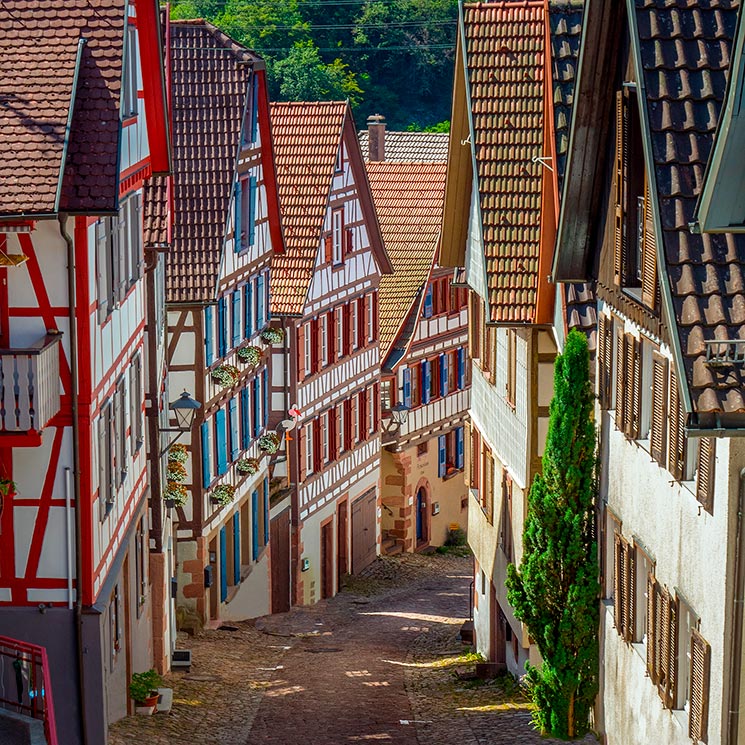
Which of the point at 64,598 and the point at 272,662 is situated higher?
the point at 64,598

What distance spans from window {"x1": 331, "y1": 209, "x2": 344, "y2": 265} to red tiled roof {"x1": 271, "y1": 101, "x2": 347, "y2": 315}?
1234mm

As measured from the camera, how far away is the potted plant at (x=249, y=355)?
31312 mm

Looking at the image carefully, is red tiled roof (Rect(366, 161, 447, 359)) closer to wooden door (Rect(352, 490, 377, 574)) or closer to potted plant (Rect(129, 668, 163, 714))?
wooden door (Rect(352, 490, 377, 574))

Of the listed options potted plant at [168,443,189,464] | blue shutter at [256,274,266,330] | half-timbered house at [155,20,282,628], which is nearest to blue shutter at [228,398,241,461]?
half-timbered house at [155,20,282,628]

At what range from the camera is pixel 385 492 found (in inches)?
1785

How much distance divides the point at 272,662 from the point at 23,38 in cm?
1392

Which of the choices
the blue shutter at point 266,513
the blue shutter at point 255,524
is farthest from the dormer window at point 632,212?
the blue shutter at point 266,513

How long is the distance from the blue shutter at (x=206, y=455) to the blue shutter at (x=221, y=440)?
28.4 inches

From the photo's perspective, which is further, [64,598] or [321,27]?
[321,27]

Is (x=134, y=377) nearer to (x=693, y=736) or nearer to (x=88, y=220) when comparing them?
(x=88, y=220)

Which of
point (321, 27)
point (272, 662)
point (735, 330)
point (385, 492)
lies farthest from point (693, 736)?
point (321, 27)

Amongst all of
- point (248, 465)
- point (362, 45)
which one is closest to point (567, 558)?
point (248, 465)

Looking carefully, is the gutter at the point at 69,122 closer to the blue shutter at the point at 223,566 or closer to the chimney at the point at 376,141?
the blue shutter at the point at 223,566

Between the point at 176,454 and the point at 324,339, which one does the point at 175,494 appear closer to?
the point at 176,454
